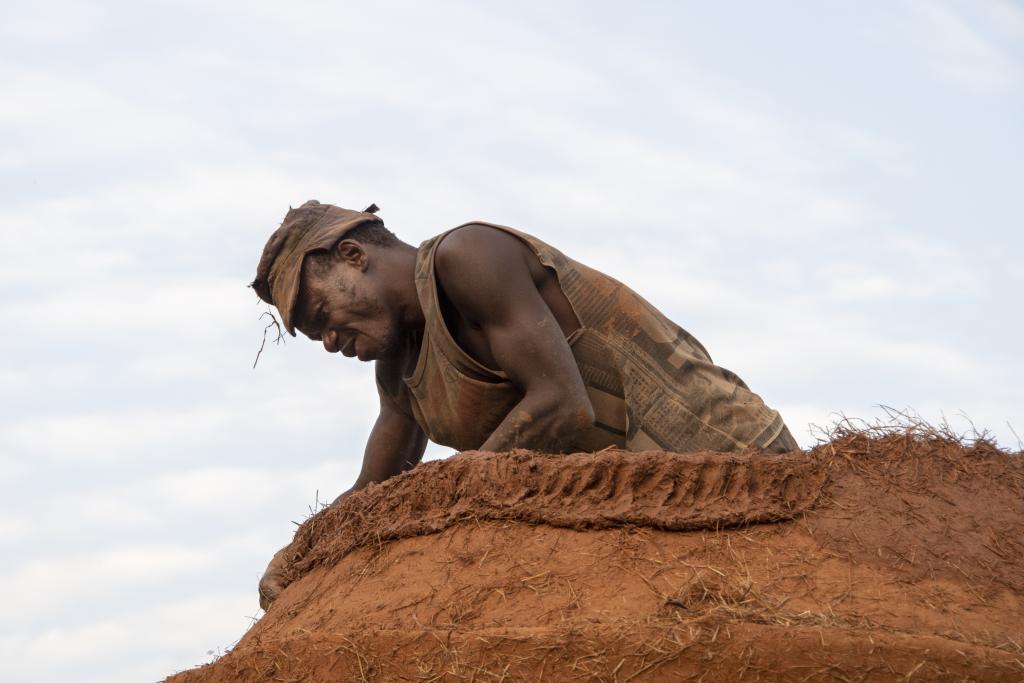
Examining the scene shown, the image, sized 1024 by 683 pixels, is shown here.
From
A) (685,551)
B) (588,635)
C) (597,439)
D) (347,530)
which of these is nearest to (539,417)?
(597,439)

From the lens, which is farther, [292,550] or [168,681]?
[292,550]

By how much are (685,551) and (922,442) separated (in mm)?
936

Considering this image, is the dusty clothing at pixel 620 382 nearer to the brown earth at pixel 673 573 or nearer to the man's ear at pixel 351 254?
the man's ear at pixel 351 254

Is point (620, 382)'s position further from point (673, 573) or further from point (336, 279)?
point (673, 573)

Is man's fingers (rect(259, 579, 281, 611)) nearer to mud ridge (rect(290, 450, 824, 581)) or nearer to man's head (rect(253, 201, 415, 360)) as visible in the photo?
mud ridge (rect(290, 450, 824, 581))

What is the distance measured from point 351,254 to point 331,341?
374 mm

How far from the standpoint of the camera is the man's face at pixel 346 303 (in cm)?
570

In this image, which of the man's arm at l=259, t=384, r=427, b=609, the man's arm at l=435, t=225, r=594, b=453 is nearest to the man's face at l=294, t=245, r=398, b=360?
the man's arm at l=435, t=225, r=594, b=453

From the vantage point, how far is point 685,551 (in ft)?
13.3

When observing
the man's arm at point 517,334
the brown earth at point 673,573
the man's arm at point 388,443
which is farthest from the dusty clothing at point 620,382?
the brown earth at point 673,573

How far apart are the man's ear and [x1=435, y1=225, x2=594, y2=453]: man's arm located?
0.44 m

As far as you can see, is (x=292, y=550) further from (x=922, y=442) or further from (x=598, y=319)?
(x=922, y=442)

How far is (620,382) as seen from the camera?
5.53m

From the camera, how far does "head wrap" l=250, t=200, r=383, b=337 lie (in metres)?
5.70
